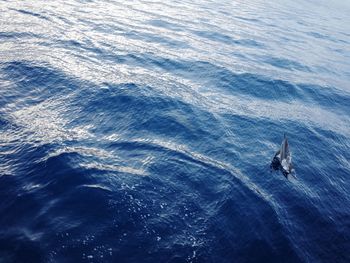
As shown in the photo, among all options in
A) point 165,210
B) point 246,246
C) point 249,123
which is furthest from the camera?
point 249,123

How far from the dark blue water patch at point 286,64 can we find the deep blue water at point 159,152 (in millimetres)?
673

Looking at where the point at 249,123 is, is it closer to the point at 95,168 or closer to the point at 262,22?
the point at 95,168

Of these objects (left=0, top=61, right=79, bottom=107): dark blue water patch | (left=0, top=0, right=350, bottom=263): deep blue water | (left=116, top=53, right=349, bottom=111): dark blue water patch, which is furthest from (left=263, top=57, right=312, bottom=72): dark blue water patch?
(left=0, top=61, right=79, bottom=107): dark blue water patch

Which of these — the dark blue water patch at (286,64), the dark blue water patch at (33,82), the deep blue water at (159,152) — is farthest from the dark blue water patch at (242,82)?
the dark blue water patch at (33,82)

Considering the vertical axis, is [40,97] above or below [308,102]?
above

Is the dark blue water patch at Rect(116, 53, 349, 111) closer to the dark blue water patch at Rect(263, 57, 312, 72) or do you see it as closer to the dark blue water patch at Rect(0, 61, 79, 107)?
the dark blue water patch at Rect(263, 57, 312, 72)

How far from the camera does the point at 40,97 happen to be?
1512 centimetres

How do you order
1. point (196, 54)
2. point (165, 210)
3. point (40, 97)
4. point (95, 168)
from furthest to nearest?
1. point (196, 54)
2. point (40, 97)
3. point (95, 168)
4. point (165, 210)

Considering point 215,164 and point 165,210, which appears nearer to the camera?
point 165,210

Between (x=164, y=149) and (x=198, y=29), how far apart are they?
24883 millimetres

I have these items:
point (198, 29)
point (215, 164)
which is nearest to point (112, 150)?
point (215, 164)

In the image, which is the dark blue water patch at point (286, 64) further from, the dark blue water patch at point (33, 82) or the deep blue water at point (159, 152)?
the dark blue water patch at point (33, 82)

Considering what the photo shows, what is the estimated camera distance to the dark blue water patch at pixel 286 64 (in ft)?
90.0

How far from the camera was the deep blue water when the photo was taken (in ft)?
30.4
